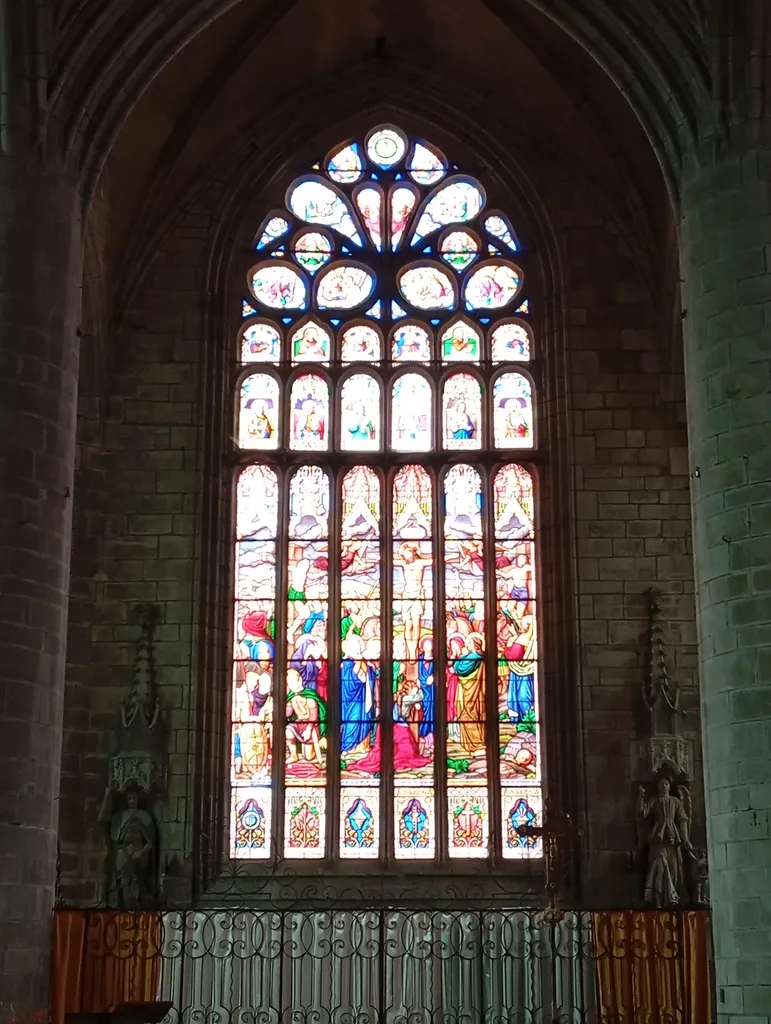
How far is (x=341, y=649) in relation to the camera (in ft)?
48.9

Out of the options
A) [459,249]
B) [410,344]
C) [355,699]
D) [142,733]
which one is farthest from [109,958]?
[459,249]

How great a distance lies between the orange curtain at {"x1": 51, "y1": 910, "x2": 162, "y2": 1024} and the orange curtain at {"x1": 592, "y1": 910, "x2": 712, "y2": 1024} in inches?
136

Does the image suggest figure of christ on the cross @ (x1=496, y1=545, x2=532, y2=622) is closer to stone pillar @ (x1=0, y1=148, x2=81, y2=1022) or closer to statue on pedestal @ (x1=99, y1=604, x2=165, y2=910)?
statue on pedestal @ (x1=99, y1=604, x2=165, y2=910)

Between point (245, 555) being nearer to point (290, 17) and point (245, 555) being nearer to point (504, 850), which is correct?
point (504, 850)

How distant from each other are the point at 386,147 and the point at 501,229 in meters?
1.54

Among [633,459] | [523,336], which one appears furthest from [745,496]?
[523,336]

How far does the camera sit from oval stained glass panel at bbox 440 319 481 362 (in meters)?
15.9

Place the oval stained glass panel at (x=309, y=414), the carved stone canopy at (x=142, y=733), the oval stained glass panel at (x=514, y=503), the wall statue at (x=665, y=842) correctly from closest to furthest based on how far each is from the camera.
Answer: the wall statue at (x=665, y=842) → the carved stone canopy at (x=142, y=733) → the oval stained glass panel at (x=514, y=503) → the oval stained glass panel at (x=309, y=414)

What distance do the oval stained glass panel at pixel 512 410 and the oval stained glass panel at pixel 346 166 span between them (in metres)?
2.77

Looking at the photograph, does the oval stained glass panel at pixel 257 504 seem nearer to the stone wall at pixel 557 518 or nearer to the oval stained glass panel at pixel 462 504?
the stone wall at pixel 557 518

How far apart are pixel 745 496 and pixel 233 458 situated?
6.39 metres

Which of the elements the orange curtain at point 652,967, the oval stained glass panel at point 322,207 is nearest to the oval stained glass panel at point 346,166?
the oval stained glass panel at point 322,207

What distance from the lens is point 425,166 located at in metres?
16.5

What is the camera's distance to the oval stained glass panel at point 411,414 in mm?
15539
